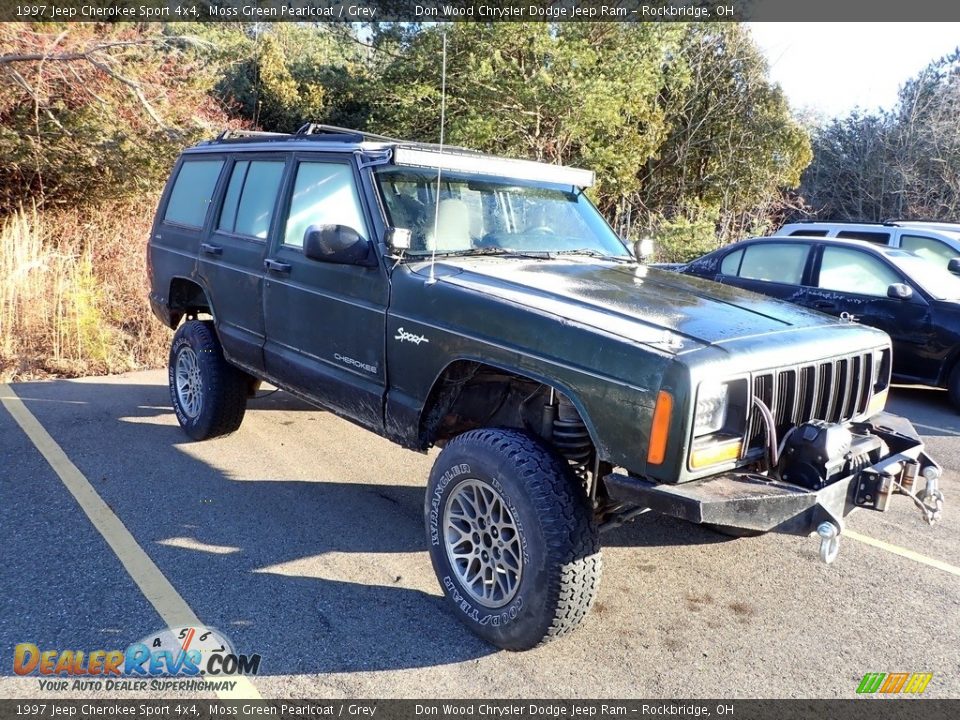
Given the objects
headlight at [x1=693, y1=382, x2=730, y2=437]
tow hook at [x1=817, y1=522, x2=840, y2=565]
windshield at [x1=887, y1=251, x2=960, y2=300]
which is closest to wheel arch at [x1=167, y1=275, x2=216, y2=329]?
headlight at [x1=693, y1=382, x2=730, y2=437]

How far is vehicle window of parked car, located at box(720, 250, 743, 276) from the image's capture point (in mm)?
8719

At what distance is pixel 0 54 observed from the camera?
30.8ft

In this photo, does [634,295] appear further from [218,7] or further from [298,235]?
[218,7]

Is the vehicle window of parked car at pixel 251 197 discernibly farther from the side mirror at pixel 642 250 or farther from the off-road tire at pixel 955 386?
the off-road tire at pixel 955 386

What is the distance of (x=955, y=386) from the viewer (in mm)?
7297

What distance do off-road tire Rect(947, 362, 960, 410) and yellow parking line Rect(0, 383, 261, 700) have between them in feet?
23.1

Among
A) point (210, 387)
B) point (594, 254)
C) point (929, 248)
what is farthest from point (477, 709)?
point (929, 248)

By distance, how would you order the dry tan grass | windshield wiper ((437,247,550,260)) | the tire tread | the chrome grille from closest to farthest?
the tire tread → the chrome grille → windshield wiper ((437,247,550,260)) → the dry tan grass

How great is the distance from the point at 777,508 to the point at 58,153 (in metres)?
10.3

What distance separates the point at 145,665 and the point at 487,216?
275cm

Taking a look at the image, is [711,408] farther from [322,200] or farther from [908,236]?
[908,236]

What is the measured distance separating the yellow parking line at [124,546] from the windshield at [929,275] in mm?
7192

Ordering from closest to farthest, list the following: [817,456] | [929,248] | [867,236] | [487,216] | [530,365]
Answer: [817,456] < [530,365] < [487,216] < [929,248] < [867,236]

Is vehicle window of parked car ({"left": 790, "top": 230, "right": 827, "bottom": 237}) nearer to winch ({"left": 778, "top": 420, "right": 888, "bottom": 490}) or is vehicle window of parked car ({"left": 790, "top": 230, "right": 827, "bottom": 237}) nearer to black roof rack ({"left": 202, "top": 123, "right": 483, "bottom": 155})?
black roof rack ({"left": 202, "top": 123, "right": 483, "bottom": 155})
